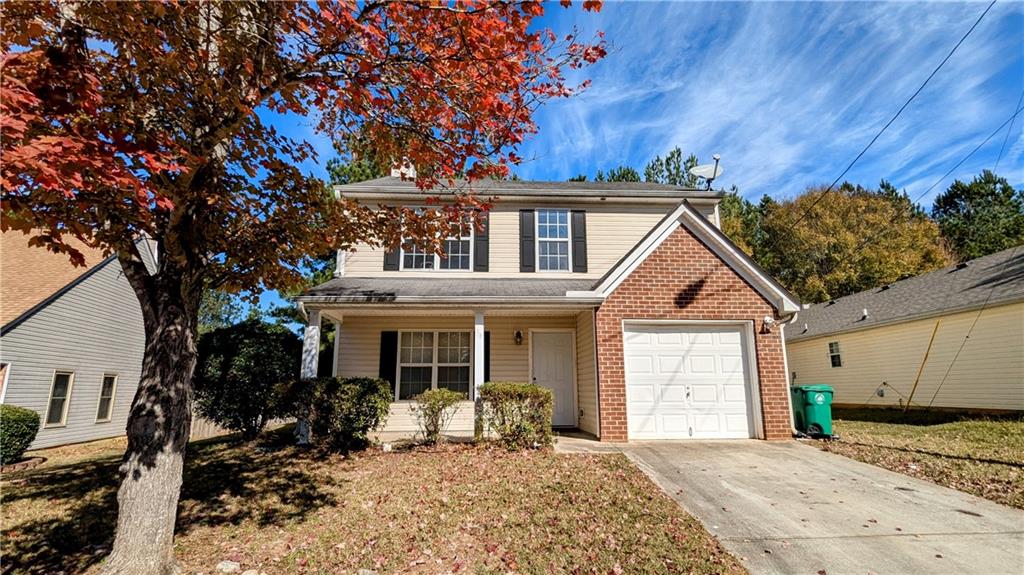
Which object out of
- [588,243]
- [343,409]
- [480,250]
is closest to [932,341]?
[588,243]

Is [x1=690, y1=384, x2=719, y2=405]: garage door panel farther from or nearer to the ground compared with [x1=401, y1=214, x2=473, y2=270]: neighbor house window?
nearer to the ground

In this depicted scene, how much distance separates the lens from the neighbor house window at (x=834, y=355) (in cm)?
1691

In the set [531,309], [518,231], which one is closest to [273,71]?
[531,309]

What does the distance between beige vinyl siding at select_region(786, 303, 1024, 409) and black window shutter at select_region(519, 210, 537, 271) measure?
12.2m

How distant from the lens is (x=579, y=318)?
10.4m

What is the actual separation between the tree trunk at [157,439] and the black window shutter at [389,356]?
21.2ft

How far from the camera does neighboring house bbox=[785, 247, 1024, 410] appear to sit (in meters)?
11.3

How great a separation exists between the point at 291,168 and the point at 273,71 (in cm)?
108

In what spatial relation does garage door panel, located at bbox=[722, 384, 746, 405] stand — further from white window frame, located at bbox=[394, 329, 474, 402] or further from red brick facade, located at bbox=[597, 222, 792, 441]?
white window frame, located at bbox=[394, 329, 474, 402]

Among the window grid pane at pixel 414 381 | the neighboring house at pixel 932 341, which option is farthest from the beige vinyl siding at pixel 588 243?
the neighboring house at pixel 932 341

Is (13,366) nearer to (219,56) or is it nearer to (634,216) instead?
(219,56)

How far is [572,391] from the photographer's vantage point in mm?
10578

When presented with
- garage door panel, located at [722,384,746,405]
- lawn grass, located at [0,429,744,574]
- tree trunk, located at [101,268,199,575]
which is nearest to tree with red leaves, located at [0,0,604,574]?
tree trunk, located at [101,268,199,575]

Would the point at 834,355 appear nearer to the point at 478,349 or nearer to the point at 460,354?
the point at 460,354
